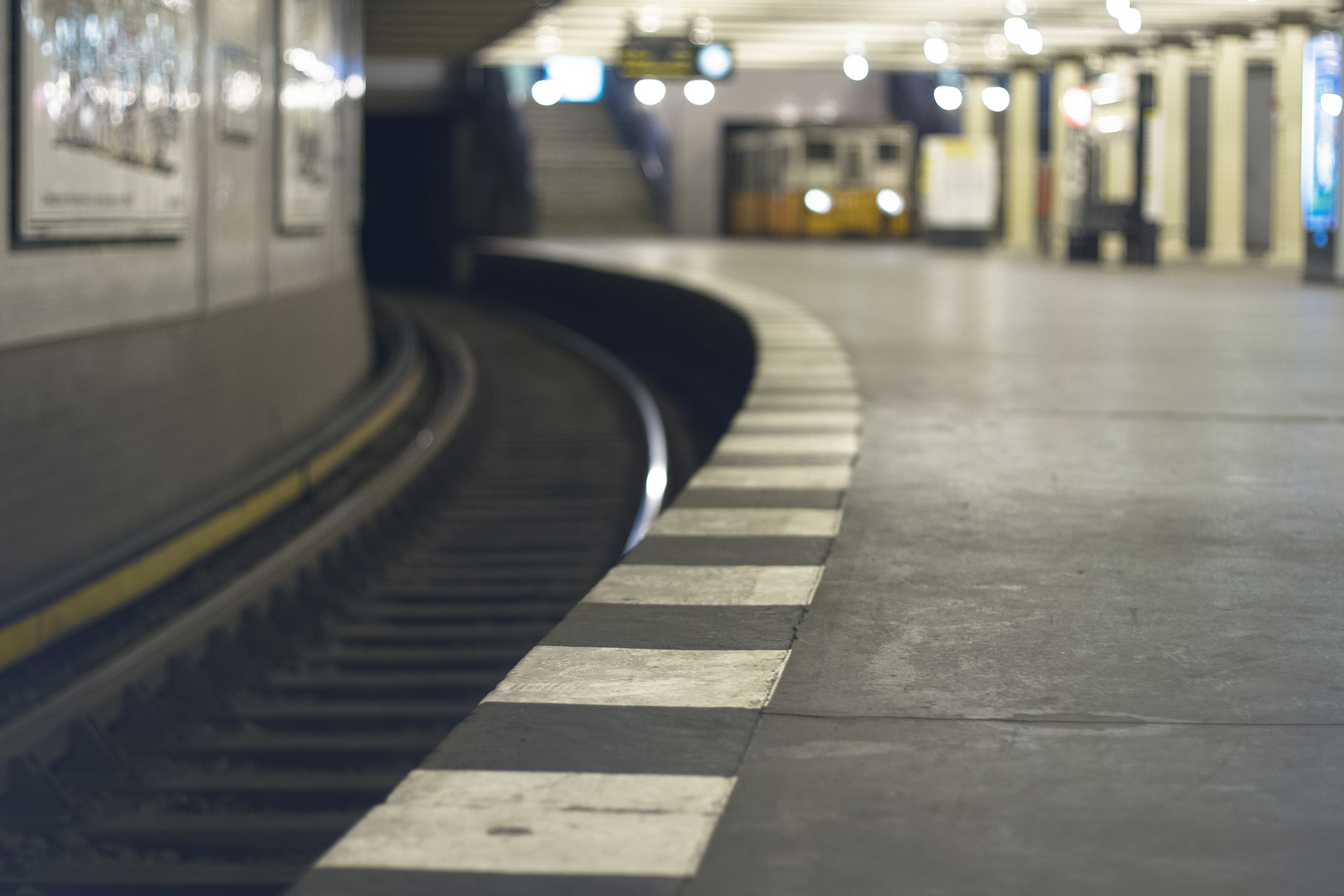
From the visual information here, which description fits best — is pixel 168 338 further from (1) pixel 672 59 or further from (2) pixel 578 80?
(2) pixel 578 80

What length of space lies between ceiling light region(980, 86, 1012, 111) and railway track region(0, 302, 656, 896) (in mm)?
23152

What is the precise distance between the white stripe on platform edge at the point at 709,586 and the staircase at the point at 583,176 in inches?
1335

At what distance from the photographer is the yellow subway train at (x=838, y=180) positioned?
Result: 37000 mm

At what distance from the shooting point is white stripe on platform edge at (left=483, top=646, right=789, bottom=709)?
3121 mm

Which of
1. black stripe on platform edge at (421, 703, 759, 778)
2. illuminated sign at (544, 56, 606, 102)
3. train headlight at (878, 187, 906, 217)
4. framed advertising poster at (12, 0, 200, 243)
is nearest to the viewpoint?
black stripe on platform edge at (421, 703, 759, 778)

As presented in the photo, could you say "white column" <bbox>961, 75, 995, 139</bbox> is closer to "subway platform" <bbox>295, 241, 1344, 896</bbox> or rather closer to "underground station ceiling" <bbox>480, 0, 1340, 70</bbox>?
"underground station ceiling" <bbox>480, 0, 1340, 70</bbox>

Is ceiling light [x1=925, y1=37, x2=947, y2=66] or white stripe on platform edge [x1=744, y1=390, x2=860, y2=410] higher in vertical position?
ceiling light [x1=925, y1=37, x2=947, y2=66]

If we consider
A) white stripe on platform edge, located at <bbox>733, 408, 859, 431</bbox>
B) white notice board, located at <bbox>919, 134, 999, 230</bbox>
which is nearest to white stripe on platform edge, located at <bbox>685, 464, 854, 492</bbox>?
white stripe on platform edge, located at <bbox>733, 408, 859, 431</bbox>

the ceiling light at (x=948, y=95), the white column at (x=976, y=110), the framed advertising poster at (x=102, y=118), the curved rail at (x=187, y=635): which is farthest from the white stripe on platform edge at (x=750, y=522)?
the ceiling light at (x=948, y=95)

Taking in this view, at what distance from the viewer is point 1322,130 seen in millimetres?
18156

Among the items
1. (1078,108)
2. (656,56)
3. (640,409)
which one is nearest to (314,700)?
(640,409)

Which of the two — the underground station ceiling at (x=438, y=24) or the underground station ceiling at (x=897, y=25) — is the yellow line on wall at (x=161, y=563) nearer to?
the underground station ceiling at (x=438, y=24)

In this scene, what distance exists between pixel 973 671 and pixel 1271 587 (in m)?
1.12

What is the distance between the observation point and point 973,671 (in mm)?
3316
